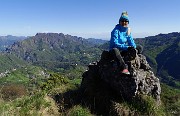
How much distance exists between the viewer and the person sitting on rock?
1069 cm

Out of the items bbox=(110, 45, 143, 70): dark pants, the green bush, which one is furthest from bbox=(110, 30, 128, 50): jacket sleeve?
the green bush

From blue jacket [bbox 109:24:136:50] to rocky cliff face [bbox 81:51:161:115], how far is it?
0.52m

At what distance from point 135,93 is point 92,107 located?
1705 mm

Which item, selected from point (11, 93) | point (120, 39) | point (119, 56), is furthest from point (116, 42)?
point (11, 93)

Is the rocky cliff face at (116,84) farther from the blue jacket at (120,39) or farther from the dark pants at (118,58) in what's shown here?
the blue jacket at (120,39)

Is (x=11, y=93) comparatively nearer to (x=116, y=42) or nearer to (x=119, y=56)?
(x=116, y=42)

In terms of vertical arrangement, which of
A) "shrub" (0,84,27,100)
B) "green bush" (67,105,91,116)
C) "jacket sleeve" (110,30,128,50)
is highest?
"jacket sleeve" (110,30,128,50)

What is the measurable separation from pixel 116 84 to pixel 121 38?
→ 7.02ft

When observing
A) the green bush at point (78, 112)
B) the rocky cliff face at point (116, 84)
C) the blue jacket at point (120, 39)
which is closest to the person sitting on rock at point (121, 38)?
the blue jacket at point (120, 39)

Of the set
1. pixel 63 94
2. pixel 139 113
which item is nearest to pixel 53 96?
pixel 63 94

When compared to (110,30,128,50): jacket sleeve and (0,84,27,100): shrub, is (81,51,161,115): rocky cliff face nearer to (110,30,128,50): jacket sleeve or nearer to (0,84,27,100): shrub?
(110,30,128,50): jacket sleeve

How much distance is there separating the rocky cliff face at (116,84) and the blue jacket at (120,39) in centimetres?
52

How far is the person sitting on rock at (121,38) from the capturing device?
10.7 meters

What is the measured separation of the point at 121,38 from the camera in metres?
11.2
